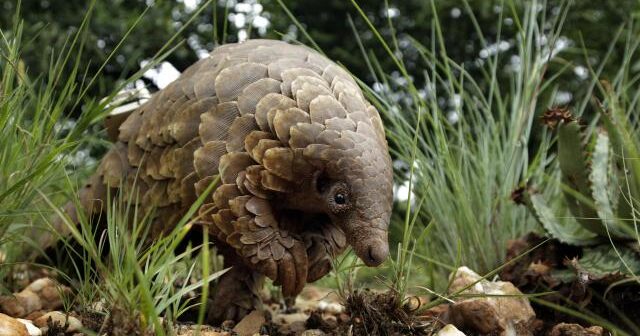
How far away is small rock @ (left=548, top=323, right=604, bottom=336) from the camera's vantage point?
1894mm

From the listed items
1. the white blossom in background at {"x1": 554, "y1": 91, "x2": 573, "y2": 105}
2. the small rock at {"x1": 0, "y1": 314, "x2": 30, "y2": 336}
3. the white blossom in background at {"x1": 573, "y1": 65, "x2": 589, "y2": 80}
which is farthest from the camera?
the white blossom in background at {"x1": 554, "y1": 91, "x2": 573, "y2": 105}

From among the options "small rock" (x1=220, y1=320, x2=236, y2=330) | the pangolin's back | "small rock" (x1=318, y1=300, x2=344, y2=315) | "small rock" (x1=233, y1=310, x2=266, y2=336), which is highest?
the pangolin's back

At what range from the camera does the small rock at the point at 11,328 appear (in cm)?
156

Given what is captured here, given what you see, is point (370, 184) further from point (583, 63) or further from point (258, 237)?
point (583, 63)

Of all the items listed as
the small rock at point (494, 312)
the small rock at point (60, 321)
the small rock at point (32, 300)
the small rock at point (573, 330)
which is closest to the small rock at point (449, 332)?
the small rock at point (494, 312)

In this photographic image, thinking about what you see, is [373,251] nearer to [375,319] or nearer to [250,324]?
[375,319]

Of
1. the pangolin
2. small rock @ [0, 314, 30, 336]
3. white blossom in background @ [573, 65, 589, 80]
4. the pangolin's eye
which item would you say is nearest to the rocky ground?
small rock @ [0, 314, 30, 336]

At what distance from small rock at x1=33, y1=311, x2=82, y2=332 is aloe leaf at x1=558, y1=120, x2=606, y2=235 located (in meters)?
1.45

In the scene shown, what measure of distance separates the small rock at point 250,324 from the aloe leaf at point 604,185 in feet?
3.37

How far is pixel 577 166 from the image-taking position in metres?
2.23

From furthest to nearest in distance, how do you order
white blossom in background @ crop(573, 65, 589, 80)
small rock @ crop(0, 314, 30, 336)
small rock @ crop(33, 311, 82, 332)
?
white blossom in background @ crop(573, 65, 589, 80) → small rock @ crop(33, 311, 82, 332) → small rock @ crop(0, 314, 30, 336)

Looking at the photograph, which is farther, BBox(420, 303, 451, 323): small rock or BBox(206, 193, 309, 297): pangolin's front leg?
BBox(420, 303, 451, 323): small rock

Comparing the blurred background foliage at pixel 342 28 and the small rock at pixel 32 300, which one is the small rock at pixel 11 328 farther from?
the blurred background foliage at pixel 342 28

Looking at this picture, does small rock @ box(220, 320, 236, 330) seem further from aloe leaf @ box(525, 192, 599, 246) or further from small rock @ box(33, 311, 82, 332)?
aloe leaf @ box(525, 192, 599, 246)
